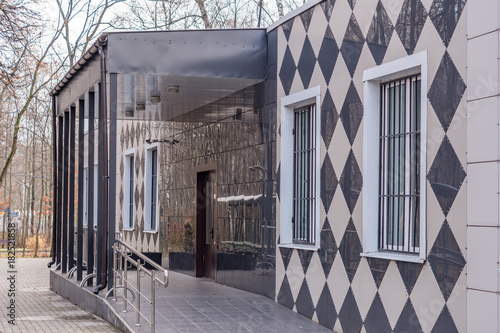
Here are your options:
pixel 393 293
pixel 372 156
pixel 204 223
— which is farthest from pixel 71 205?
pixel 393 293

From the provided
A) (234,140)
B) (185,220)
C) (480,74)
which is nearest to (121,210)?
(185,220)

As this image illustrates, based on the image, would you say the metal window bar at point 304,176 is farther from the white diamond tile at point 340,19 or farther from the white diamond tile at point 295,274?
the white diamond tile at point 340,19

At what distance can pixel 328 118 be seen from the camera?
8.59 meters

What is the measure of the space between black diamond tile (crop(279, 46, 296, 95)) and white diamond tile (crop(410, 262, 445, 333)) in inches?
148

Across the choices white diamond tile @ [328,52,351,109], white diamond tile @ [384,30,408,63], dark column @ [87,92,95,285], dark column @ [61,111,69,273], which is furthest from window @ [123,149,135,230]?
white diamond tile @ [384,30,408,63]

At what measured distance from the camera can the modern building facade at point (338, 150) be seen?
6148 millimetres

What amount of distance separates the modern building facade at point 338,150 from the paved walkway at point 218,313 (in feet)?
0.88

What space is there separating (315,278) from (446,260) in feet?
8.69

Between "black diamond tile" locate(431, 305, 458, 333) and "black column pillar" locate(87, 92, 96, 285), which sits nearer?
"black diamond tile" locate(431, 305, 458, 333)

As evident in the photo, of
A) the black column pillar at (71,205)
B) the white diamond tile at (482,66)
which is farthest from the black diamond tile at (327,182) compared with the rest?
the black column pillar at (71,205)

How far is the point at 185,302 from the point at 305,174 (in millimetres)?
2425

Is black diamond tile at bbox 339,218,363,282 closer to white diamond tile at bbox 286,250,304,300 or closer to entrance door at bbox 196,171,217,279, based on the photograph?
white diamond tile at bbox 286,250,304,300

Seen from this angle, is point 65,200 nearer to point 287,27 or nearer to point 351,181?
point 287,27

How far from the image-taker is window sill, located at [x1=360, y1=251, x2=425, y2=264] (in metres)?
6.72
